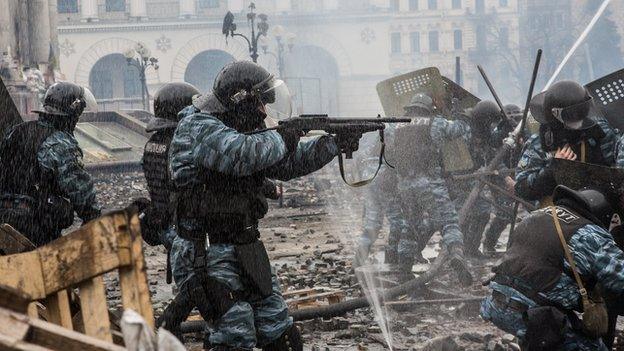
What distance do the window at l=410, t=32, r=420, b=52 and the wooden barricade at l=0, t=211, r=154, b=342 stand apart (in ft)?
263

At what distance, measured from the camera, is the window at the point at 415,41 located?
8256 cm

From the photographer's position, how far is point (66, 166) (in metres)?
7.28

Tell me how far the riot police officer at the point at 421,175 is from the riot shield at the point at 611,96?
3195 millimetres

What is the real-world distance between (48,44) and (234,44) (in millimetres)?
35863

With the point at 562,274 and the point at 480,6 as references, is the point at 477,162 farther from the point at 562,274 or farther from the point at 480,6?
the point at 480,6

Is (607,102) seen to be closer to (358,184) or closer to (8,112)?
(358,184)

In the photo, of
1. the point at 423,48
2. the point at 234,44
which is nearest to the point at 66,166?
the point at 234,44

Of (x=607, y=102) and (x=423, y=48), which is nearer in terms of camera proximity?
(x=607, y=102)

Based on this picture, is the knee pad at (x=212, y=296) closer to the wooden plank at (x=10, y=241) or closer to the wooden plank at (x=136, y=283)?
the wooden plank at (x=10, y=241)

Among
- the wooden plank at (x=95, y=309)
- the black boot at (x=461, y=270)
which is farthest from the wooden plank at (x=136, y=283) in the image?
the black boot at (x=461, y=270)

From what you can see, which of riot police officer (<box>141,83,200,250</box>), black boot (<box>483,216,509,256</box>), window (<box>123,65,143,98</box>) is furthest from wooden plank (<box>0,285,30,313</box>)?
window (<box>123,65,143,98</box>)

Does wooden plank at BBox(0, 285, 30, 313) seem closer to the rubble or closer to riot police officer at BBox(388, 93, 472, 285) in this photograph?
the rubble

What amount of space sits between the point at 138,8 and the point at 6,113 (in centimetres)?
6516

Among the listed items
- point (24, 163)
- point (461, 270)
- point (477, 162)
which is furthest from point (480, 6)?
point (24, 163)
